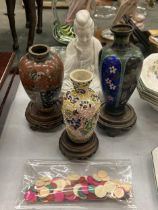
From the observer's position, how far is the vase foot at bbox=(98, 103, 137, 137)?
979mm

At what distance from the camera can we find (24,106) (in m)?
1.14

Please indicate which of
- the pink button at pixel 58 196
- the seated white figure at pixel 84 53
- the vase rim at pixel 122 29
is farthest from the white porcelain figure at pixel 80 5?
the pink button at pixel 58 196

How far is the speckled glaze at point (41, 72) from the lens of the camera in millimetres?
892

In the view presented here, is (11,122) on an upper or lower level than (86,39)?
lower

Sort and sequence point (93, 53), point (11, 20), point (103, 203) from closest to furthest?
point (103, 203), point (93, 53), point (11, 20)

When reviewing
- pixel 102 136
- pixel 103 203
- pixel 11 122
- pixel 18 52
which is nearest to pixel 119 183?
pixel 103 203

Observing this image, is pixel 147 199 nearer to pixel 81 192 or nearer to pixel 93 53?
pixel 81 192

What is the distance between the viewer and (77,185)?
2.76 ft

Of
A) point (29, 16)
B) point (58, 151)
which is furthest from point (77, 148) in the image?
point (29, 16)

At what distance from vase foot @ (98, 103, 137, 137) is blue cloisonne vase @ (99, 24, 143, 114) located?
93 mm

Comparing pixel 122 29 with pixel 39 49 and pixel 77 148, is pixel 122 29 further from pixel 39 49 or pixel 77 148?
pixel 77 148

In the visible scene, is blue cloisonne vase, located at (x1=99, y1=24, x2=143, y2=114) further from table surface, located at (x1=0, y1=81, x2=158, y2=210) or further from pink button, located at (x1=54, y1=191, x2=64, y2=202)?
pink button, located at (x1=54, y1=191, x2=64, y2=202)

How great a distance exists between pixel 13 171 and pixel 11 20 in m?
1.38

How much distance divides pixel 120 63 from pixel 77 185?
347mm
